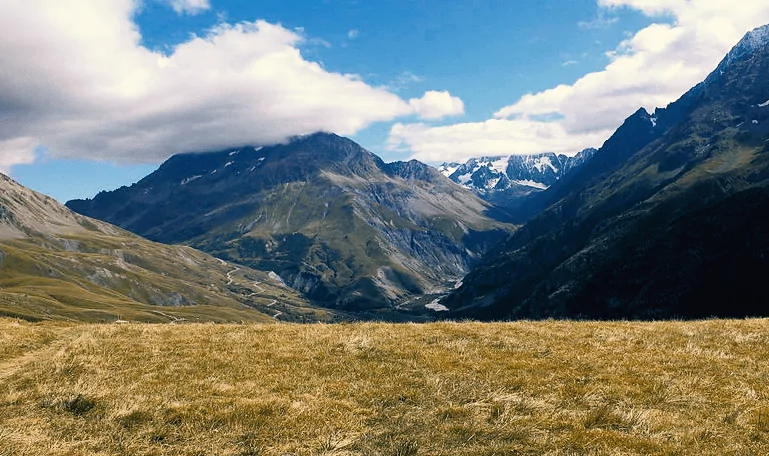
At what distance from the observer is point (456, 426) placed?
13.7 m

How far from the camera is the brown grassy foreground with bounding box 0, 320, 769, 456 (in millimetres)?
13094

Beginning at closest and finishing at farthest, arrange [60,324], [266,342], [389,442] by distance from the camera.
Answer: [389,442], [266,342], [60,324]

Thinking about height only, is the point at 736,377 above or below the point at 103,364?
below

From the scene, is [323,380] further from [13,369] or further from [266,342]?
[13,369]

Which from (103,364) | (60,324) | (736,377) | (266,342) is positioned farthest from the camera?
(60,324)

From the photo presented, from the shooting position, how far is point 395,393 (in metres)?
16.7

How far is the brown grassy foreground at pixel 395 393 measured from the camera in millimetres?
13094

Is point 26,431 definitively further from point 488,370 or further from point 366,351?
point 488,370

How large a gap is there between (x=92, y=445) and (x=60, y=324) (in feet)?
75.3

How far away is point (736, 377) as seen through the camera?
17.2m

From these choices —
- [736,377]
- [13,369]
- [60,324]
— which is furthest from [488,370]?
[60,324]

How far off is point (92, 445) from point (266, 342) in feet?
35.8

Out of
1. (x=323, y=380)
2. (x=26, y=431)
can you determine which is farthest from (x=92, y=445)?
(x=323, y=380)

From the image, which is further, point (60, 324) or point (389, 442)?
point (60, 324)
